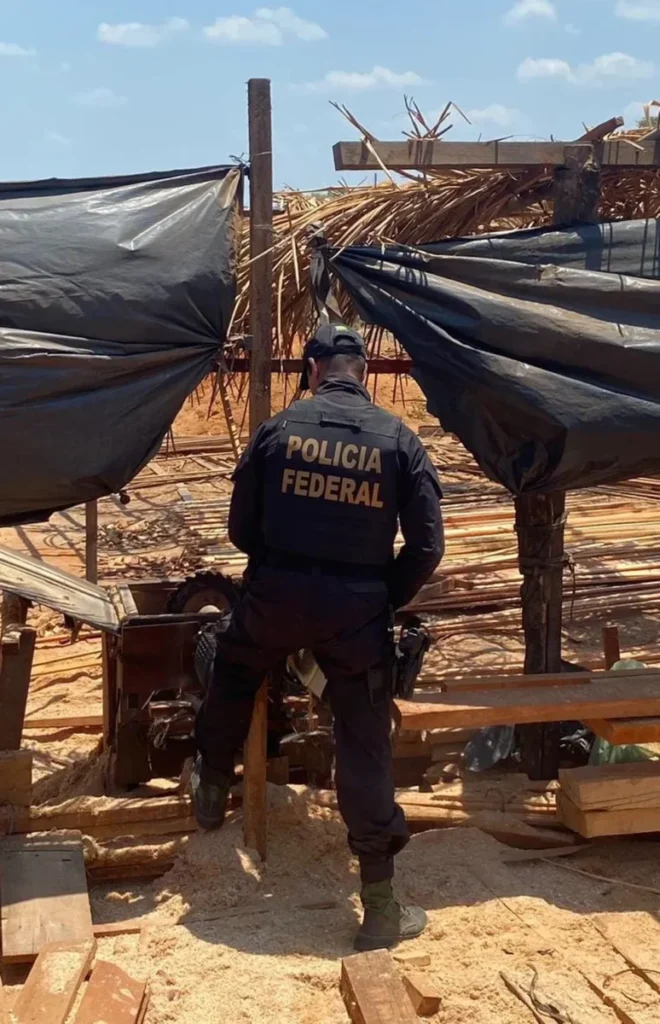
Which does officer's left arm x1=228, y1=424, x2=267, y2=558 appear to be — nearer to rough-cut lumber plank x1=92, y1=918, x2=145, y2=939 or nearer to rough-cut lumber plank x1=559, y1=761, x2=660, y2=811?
rough-cut lumber plank x1=92, y1=918, x2=145, y2=939

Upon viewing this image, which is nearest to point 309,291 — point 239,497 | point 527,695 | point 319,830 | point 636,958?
point 239,497

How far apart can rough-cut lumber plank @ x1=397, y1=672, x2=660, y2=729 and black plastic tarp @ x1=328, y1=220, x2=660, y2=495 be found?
3.11ft

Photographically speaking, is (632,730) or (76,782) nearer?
(632,730)

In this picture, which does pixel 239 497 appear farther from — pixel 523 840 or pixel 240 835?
pixel 523 840

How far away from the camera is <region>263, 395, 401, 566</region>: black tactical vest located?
4090mm

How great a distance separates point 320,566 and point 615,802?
5.94ft

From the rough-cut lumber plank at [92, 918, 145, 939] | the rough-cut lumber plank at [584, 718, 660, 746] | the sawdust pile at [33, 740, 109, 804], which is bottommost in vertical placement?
the sawdust pile at [33, 740, 109, 804]

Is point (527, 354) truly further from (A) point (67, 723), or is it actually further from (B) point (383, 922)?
(A) point (67, 723)

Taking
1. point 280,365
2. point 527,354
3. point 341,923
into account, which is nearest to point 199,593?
point 280,365

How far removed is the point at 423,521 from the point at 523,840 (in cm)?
180

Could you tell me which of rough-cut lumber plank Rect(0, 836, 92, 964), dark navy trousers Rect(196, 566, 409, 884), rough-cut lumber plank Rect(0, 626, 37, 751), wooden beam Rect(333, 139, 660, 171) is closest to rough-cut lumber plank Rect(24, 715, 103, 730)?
rough-cut lumber plank Rect(0, 626, 37, 751)

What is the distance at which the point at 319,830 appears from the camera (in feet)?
15.9

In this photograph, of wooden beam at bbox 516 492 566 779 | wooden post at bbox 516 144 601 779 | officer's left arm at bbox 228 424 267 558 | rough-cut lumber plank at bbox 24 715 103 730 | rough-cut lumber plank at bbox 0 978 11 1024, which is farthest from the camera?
rough-cut lumber plank at bbox 24 715 103 730

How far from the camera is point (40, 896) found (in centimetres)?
423
